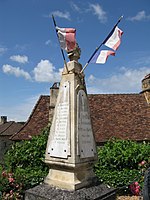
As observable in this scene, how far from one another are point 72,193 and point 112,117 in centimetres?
1298

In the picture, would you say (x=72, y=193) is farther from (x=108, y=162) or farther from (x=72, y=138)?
(x=108, y=162)

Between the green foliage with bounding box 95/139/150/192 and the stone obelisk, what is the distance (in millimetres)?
4151

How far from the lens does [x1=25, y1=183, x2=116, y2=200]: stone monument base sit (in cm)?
342

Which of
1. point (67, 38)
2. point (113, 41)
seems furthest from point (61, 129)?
point (113, 41)

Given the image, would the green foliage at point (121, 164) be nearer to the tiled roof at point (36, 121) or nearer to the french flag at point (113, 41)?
the french flag at point (113, 41)

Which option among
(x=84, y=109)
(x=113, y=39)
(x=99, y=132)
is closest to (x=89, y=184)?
(x=84, y=109)

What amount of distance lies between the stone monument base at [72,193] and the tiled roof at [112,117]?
32.4 ft

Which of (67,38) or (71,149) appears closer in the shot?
(71,149)

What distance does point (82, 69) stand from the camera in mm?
4160

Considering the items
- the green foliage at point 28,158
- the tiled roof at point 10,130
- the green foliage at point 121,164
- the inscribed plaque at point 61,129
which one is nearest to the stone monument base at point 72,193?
the inscribed plaque at point 61,129

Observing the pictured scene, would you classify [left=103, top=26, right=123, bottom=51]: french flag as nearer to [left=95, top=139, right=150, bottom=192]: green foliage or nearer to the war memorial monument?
the war memorial monument

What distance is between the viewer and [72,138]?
3.68 metres

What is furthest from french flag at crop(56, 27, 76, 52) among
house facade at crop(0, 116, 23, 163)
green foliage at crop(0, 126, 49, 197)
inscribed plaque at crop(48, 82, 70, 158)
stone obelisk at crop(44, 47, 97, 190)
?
house facade at crop(0, 116, 23, 163)

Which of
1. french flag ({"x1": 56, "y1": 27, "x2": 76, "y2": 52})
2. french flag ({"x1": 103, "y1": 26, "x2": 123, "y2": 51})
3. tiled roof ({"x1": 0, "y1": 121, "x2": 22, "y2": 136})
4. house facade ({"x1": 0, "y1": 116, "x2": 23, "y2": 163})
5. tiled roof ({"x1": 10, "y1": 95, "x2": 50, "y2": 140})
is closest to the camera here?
french flag ({"x1": 56, "y1": 27, "x2": 76, "y2": 52})
